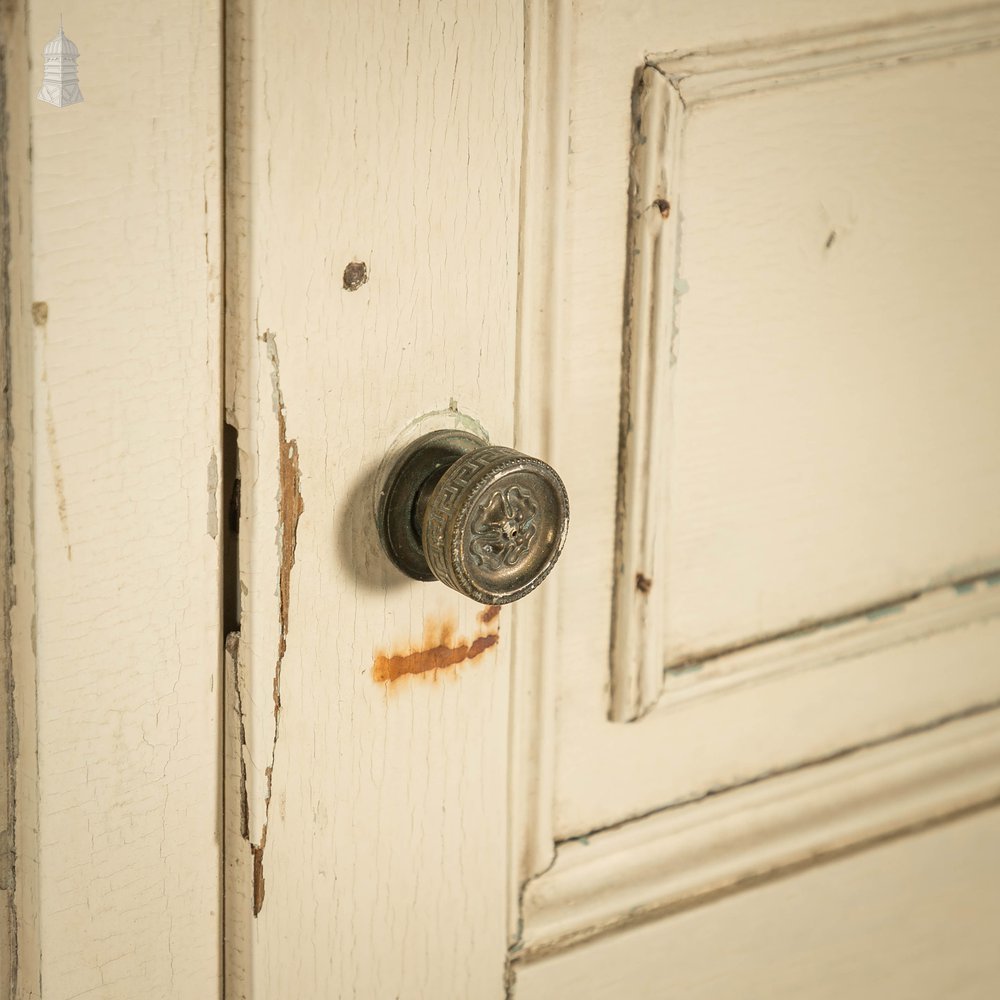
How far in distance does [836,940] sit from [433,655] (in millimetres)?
Result: 371

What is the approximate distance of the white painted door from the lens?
0.47 metres

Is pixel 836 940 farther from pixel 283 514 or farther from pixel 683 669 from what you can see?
pixel 283 514

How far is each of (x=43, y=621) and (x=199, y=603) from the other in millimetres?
59

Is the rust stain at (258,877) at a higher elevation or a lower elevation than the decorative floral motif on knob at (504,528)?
lower

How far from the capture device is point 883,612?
0.74 m

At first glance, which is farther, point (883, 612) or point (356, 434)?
point (883, 612)

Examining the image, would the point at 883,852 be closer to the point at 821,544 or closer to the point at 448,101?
the point at 821,544

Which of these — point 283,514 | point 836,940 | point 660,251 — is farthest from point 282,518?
point 836,940

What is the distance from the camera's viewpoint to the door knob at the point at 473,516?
0.49m

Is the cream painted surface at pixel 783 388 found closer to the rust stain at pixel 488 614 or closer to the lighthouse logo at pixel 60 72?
the rust stain at pixel 488 614

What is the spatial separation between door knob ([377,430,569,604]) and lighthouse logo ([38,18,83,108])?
18 centimetres

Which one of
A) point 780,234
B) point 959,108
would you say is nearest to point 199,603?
point 780,234

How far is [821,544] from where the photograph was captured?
700 mm

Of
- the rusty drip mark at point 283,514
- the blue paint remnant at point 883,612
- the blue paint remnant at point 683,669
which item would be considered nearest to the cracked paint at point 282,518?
the rusty drip mark at point 283,514
